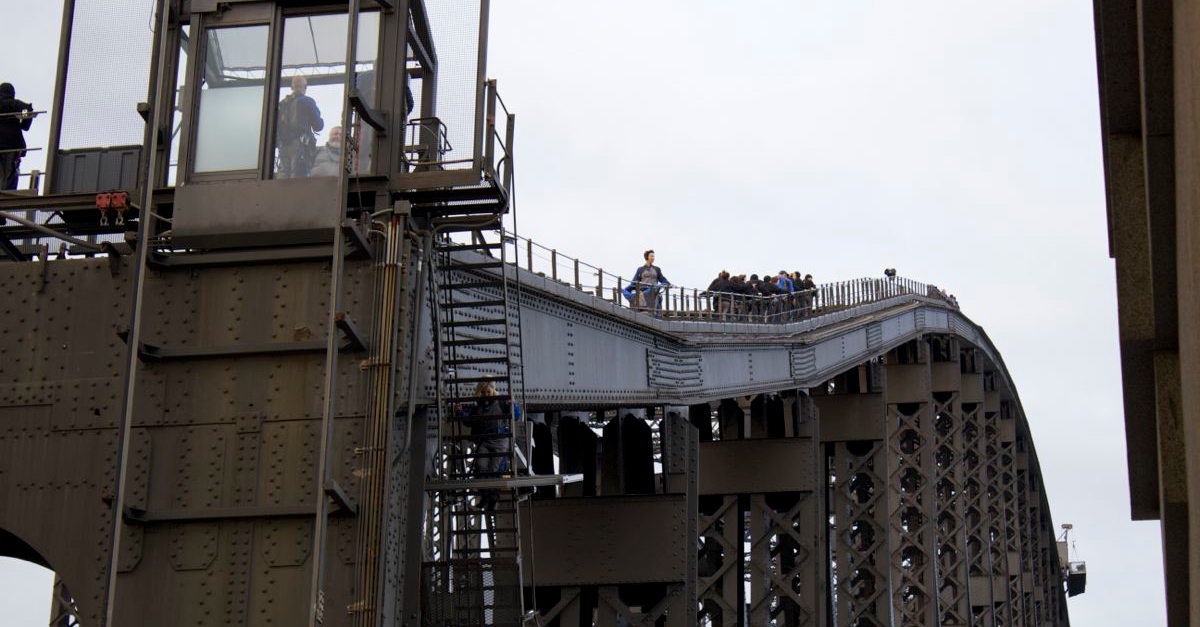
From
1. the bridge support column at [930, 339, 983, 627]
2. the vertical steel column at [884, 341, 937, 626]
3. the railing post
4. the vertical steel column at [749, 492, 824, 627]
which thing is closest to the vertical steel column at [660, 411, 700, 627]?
the vertical steel column at [749, 492, 824, 627]

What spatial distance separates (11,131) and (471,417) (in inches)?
214

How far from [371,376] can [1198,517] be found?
7635 mm

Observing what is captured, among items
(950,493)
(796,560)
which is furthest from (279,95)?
(950,493)

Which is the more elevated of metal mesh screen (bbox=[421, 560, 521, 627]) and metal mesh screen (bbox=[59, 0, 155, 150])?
metal mesh screen (bbox=[59, 0, 155, 150])

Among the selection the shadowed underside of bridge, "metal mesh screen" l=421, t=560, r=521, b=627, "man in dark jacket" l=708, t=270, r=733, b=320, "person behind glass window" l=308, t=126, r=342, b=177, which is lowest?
"metal mesh screen" l=421, t=560, r=521, b=627

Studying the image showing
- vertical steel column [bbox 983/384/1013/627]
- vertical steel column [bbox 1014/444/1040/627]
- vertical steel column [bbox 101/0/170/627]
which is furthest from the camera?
vertical steel column [bbox 1014/444/1040/627]

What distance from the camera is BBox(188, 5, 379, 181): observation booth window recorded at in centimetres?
1343

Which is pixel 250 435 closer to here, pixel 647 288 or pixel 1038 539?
pixel 647 288

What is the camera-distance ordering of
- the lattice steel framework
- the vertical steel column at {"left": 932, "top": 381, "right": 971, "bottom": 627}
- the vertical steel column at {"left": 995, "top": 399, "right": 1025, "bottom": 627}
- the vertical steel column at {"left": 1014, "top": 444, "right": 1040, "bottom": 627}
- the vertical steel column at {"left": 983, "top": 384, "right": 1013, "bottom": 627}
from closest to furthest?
the lattice steel framework
the vertical steel column at {"left": 932, "top": 381, "right": 971, "bottom": 627}
the vertical steel column at {"left": 983, "top": 384, "right": 1013, "bottom": 627}
the vertical steel column at {"left": 995, "top": 399, "right": 1025, "bottom": 627}
the vertical steel column at {"left": 1014, "top": 444, "right": 1040, "bottom": 627}

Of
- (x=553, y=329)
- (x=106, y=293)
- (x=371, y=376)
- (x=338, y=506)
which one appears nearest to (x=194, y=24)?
(x=106, y=293)

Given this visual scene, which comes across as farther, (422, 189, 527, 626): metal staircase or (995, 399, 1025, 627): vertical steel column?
(995, 399, 1025, 627): vertical steel column

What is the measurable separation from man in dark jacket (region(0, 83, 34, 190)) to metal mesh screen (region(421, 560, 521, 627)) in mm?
5771

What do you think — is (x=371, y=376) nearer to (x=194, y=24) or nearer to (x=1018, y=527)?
(x=194, y=24)

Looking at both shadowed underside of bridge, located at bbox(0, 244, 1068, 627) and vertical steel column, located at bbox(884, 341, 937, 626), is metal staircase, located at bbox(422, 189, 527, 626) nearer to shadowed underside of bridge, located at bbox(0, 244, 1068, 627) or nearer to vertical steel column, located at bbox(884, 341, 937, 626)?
shadowed underside of bridge, located at bbox(0, 244, 1068, 627)
